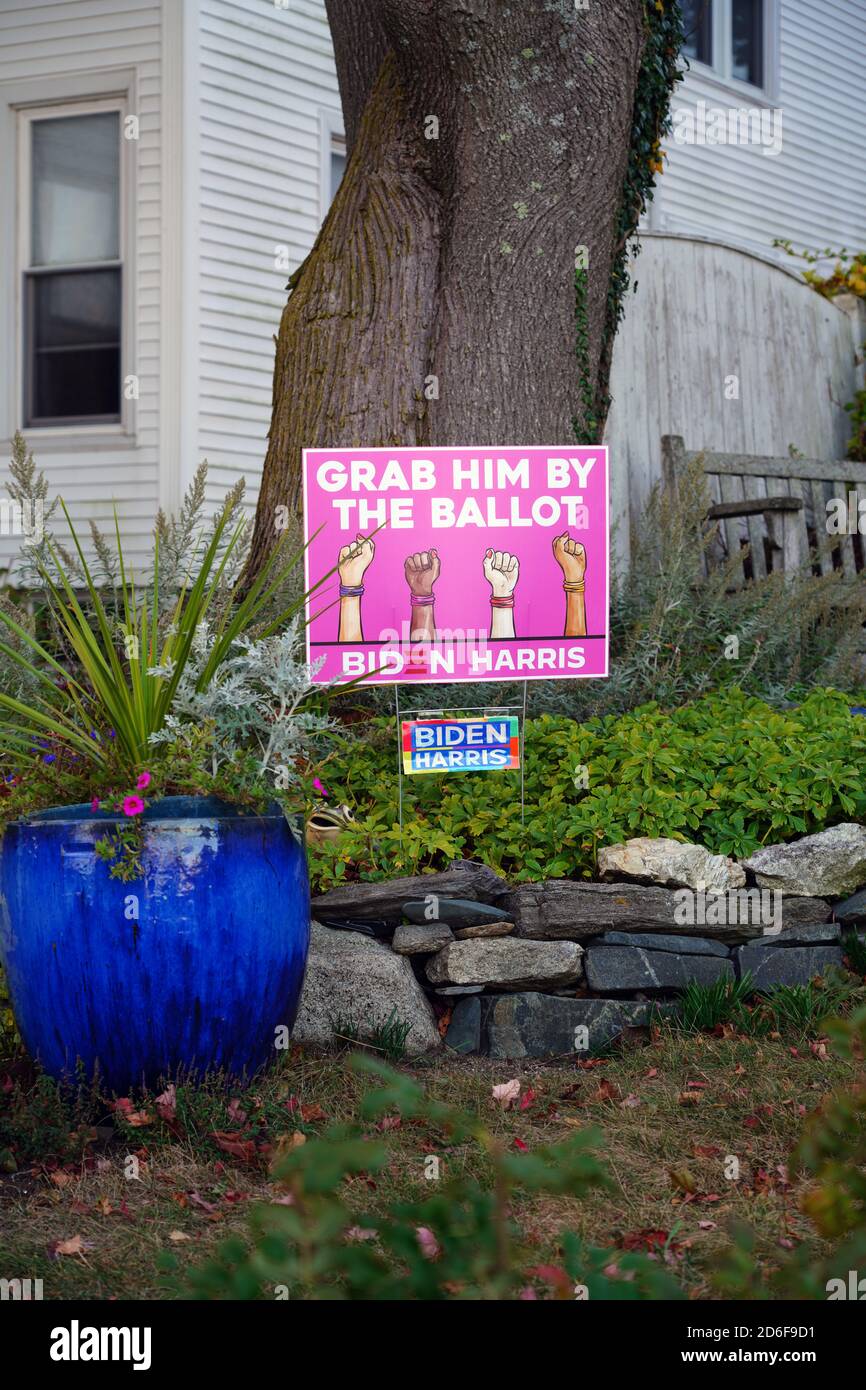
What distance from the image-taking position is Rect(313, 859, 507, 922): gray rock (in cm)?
414

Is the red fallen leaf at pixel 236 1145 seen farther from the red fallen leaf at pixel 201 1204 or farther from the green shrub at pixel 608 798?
the green shrub at pixel 608 798

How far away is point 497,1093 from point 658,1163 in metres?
0.55

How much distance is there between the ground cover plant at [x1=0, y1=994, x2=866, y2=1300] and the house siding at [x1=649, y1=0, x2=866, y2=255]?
894 centimetres

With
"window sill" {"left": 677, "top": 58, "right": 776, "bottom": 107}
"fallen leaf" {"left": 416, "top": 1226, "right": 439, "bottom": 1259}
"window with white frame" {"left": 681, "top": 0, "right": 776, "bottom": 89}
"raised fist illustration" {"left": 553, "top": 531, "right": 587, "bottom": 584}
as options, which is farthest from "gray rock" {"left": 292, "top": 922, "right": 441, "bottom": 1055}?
"window with white frame" {"left": 681, "top": 0, "right": 776, "bottom": 89}

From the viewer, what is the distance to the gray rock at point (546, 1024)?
13.3 feet

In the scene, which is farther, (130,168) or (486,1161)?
(130,168)

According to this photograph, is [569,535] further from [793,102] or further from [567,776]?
[793,102]

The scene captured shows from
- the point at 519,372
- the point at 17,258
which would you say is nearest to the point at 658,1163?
the point at 519,372

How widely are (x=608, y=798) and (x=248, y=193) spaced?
231 inches

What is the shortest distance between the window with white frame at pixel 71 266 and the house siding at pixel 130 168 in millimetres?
159

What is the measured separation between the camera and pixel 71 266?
9.09 metres

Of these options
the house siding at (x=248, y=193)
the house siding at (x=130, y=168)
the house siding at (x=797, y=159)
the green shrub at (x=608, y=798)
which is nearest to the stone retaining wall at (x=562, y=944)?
the green shrub at (x=608, y=798)

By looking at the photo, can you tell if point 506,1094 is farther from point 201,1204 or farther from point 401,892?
point 201,1204

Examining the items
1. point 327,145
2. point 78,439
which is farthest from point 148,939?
point 327,145
